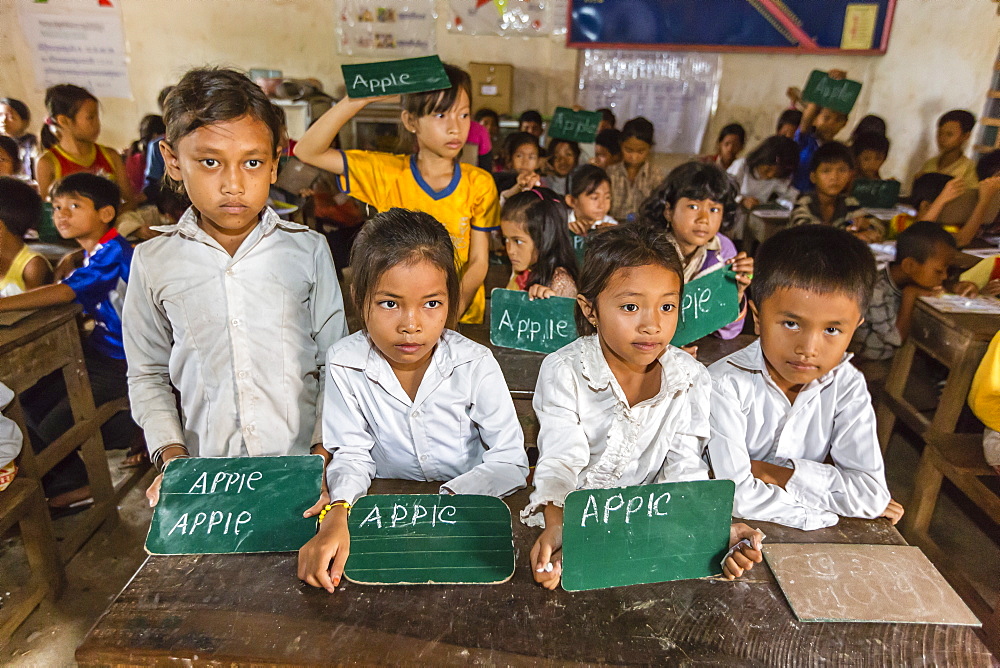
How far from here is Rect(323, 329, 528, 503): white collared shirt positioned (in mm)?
1213

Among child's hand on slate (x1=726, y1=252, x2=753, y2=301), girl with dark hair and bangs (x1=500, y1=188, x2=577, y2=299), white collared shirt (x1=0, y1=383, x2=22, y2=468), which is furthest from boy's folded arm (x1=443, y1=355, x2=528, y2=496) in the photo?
white collared shirt (x1=0, y1=383, x2=22, y2=468)

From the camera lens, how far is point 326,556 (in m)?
0.91

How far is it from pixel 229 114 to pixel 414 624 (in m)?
0.96

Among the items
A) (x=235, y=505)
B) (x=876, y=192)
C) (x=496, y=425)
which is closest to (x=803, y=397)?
(x=496, y=425)

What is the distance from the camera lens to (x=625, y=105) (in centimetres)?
592

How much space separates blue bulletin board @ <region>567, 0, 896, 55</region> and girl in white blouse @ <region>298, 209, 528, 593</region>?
5145 mm

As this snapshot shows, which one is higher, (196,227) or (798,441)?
(196,227)

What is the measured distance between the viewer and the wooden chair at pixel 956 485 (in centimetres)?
182

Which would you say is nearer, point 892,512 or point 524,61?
point 892,512

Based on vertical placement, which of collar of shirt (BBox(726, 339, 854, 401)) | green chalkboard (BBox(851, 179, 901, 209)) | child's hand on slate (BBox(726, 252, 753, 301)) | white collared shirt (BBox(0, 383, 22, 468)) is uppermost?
green chalkboard (BBox(851, 179, 901, 209))

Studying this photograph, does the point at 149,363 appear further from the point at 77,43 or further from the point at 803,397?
the point at 77,43

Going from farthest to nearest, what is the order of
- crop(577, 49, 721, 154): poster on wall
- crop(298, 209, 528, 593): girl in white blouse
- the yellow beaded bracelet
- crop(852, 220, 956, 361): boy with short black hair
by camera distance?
crop(577, 49, 721, 154): poster on wall
crop(852, 220, 956, 361): boy with short black hair
crop(298, 209, 528, 593): girl in white blouse
the yellow beaded bracelet

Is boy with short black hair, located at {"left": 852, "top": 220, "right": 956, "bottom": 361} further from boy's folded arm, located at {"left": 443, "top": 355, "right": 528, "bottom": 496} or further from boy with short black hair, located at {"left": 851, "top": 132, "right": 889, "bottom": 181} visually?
boy's folded arm, located at {"left": 443, "top": 355, "right": 528, "bottom": 496}

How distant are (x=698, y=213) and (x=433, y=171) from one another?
959mm
